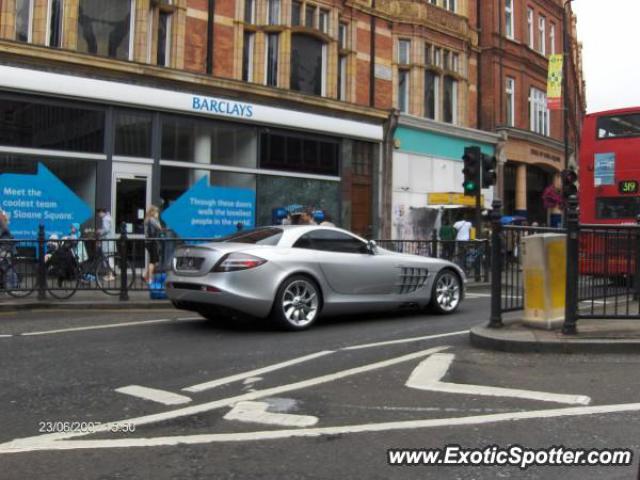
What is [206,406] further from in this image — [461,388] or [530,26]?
[530,26]

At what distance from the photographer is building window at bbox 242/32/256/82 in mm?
18562

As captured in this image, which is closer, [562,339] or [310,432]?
[310,432]

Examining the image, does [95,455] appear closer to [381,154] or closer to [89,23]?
[89,23]

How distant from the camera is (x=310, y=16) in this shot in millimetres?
20141

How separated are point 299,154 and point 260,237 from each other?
444 inches

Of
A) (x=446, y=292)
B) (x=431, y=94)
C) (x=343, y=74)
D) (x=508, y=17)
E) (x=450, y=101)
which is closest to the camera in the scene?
(x=446, y=292)

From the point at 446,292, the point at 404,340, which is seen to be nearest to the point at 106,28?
the point at 446,292

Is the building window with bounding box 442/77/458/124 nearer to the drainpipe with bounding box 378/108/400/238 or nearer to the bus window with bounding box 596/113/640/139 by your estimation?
the drainpipe with bounding box 378/108/400/238

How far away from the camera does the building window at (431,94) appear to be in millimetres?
24144

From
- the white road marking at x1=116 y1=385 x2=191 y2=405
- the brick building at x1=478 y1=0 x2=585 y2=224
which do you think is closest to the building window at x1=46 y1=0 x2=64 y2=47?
the white road marking at x1=116 y1=385 x2=191 y2=405

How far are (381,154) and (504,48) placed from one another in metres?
9.21

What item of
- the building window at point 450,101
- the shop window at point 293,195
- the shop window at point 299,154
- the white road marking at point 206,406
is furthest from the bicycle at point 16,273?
the building window at point 450,101

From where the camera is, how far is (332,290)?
28.4ft

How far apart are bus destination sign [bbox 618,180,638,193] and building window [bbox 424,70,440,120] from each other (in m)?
10.8
